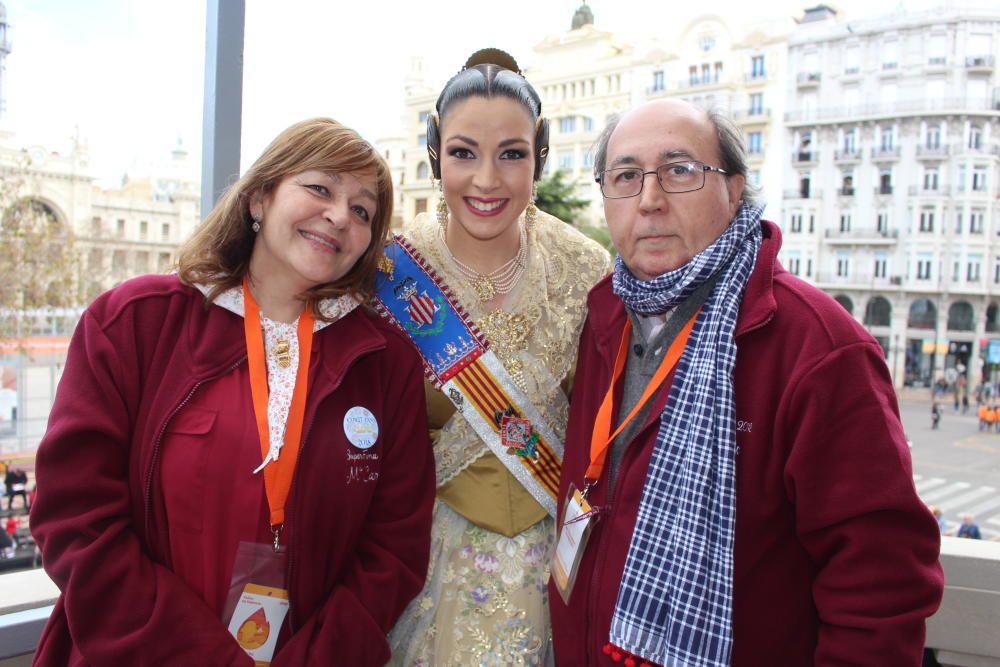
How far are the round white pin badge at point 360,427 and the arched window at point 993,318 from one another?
3057cm

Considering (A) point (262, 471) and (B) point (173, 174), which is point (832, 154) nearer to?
(B) point (173, 174)

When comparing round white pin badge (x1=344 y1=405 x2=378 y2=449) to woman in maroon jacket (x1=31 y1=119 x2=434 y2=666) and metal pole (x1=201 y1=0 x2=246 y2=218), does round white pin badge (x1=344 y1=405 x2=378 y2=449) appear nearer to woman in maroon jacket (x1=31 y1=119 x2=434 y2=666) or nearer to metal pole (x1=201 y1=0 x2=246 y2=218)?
woman in maroon jacket (x1=31 y1=119 x2=434 y2=666)

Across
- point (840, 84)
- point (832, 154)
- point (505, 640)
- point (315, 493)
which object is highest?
point (840, 84)

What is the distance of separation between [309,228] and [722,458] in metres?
1.03

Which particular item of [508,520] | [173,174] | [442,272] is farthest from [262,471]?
[173,174]

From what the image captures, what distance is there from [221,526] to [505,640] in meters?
0.81

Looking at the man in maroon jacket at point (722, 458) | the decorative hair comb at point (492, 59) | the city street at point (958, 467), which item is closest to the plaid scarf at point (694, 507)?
the man in maroon jacket at point (722, 458)

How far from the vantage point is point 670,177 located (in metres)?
1.62

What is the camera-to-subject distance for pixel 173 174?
22.6 metres

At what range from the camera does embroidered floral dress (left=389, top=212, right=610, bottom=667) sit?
1892 mm

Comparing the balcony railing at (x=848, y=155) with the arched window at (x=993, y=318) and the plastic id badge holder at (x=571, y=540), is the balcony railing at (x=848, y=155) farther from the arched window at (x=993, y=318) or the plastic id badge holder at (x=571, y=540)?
the plastic id badge holder at (x=571, y=540)

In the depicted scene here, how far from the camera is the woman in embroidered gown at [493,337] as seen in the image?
1.90 meters

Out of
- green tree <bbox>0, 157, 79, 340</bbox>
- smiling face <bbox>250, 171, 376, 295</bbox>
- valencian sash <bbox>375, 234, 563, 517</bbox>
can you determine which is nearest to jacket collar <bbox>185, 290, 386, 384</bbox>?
smiling face <bbox>250, 171, 376, 295</bbox>

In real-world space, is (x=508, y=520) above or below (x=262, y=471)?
below
